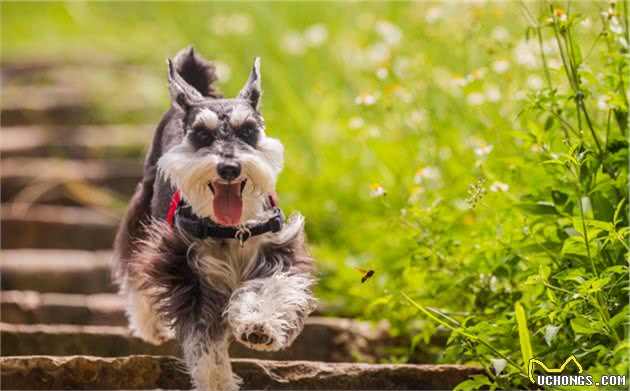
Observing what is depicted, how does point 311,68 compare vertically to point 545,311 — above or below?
above

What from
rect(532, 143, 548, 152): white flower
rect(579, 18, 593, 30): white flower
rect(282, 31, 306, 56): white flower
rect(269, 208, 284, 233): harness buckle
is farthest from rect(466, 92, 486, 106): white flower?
rect(282, 31, 306, 56): white flower

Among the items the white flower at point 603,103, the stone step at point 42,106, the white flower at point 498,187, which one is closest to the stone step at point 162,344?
the white flower at point 498,187

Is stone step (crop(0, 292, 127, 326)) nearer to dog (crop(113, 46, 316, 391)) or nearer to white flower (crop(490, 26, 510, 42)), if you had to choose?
dog (crop(113, 46, 316, 391))

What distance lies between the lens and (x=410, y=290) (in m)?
4.32

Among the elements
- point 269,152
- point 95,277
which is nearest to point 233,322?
point 269,152

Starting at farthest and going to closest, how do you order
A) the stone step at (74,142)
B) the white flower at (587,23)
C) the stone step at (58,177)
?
the stone step at (74,142)
the stone step at (58,177)
the white flower at (587,23)

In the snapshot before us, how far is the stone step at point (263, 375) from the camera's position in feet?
11.4

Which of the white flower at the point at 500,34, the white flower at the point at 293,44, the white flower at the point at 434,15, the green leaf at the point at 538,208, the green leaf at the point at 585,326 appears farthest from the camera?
the white flower at the point at 293,44

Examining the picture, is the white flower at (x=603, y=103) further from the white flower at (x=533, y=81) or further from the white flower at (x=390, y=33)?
the white flower at (x=390, y=33)

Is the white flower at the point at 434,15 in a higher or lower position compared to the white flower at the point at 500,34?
higher

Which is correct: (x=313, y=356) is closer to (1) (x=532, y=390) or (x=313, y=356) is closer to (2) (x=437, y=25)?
(1) (x=532, y=390)

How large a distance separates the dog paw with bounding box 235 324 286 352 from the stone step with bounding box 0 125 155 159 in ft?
18.2

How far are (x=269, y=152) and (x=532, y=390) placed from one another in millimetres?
1157

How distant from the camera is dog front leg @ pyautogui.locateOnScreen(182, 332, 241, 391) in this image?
339 cm
